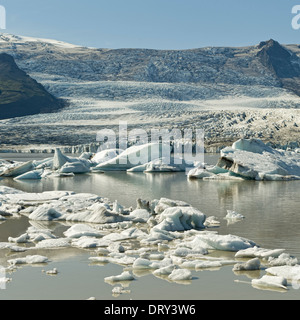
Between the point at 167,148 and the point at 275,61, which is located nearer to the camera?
the point at 167,148

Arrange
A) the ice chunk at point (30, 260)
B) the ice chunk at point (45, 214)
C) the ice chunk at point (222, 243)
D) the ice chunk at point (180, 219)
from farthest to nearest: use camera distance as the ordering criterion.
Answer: the ice chunk at point (45, 214), the ice chunk at point (180, 219), the ice chunk at point (222, 243), the ice chunk at point (30, 260)

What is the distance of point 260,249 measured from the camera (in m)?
5.69

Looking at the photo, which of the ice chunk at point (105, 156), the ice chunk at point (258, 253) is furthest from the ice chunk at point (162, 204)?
the ice chunk at point (105, 156)

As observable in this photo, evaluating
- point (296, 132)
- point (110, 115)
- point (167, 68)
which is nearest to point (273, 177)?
point (296, 132)

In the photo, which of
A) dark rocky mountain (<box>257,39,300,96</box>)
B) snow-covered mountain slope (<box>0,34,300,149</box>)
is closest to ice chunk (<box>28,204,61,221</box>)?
snow-covered mountain slope (<box>0,34,300,149</box>)

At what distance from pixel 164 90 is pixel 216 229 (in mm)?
60752

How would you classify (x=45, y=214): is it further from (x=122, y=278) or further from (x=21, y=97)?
(x=21, y=97)

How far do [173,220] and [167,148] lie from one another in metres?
12.8

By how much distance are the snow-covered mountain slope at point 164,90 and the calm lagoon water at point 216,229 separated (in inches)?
963

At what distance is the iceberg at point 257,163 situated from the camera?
15.8 metres

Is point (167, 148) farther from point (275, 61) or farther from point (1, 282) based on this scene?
point (275, 61)

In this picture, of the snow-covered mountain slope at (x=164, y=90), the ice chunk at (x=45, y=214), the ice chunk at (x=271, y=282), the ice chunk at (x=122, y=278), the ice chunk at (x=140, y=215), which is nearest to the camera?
the ice chunk at (x=271, y=282)

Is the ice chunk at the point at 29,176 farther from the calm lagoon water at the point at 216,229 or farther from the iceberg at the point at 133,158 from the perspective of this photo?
the iceberg at the point at 133,158
